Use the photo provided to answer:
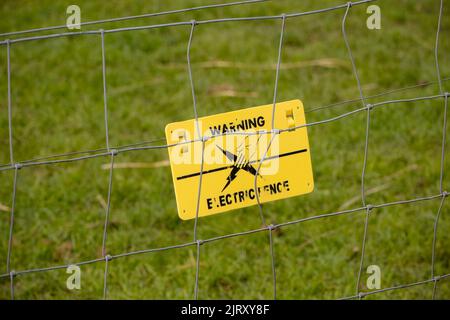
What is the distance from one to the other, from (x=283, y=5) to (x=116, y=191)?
2167 millimetres

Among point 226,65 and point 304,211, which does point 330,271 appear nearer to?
point 304,211

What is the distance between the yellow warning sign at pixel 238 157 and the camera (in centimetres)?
155

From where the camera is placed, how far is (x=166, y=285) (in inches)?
88.8

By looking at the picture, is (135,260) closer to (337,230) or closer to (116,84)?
(337,230)

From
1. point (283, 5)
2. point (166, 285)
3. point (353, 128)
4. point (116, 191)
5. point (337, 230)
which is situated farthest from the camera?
point (283, 5)

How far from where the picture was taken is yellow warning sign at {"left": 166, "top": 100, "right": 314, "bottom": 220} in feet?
5.08

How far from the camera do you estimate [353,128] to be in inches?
119

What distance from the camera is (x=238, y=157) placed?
5.19 ft

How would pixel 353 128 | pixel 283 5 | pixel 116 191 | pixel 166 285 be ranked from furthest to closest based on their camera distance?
pixel 283 5
pixel 353 128
pixel 116 191
pixel 166 285

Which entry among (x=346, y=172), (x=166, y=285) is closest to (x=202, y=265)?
(x=166, y=285)

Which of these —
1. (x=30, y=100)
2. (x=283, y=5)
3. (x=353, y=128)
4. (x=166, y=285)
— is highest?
(x=283, y=5)

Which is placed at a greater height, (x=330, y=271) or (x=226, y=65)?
(x=226, y=65)

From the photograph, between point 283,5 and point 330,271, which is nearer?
point 330,271

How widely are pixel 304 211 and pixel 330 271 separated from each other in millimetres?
384
